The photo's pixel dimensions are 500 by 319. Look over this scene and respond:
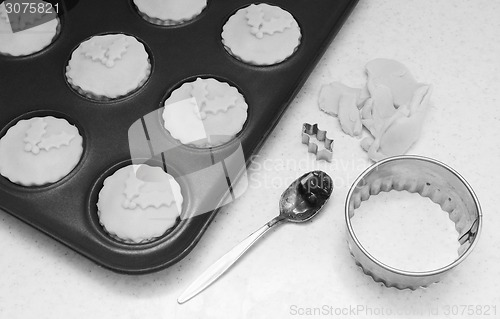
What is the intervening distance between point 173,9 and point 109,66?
0.64 ft

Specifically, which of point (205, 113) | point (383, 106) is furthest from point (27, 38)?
point (383, 106)

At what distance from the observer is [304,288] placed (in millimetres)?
1086

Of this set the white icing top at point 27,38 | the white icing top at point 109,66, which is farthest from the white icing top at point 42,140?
the white icing top at point 27,38

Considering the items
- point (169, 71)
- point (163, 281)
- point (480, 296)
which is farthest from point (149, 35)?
point (480, 296)

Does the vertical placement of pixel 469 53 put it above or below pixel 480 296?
above

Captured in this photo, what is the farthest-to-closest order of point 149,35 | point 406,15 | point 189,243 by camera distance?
point 406,15 < point 149,35 < point 189,243

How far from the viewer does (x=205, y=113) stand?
1208 mm

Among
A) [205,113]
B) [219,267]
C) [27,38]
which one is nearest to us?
[219,267]

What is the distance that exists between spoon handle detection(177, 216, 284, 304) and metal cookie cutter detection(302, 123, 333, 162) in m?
0.21

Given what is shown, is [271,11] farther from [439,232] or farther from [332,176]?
[439,232]

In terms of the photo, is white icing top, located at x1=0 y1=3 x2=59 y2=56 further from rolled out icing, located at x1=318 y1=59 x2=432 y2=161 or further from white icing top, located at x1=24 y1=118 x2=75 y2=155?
rolled out icing, located at x1=318 y1=59 x2=432 y2=161

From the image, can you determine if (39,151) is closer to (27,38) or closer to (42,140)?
(42,140)

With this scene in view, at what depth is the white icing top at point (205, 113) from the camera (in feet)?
3.87

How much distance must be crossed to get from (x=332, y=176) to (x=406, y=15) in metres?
0.49
